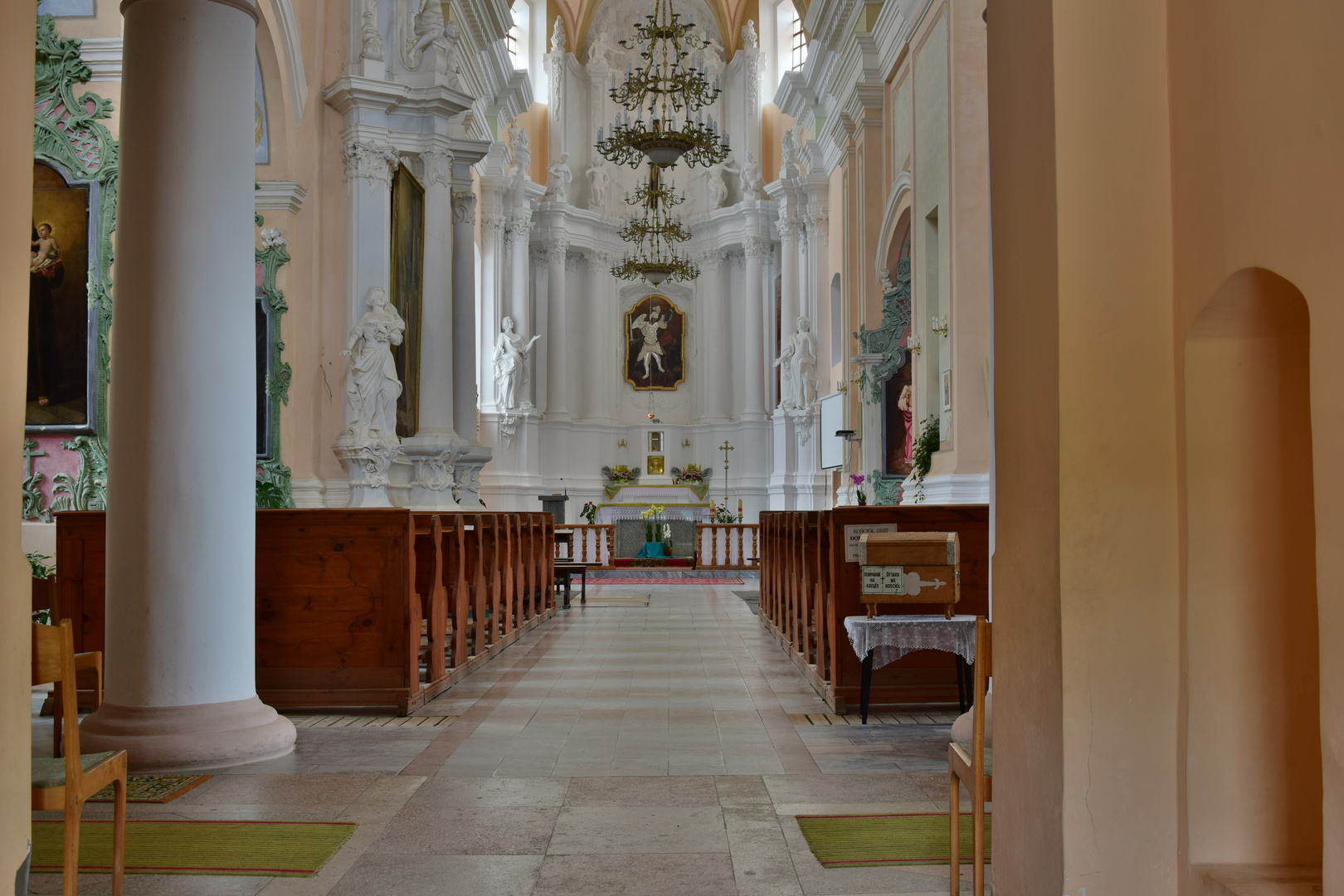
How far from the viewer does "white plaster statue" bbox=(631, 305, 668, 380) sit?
Result: 25.8 metres

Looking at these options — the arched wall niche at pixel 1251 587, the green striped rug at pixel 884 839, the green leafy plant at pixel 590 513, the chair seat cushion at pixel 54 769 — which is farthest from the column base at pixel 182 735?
the green leafy plant at pixel 590 513

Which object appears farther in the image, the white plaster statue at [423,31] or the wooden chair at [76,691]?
the white plaster statue at [423,31]

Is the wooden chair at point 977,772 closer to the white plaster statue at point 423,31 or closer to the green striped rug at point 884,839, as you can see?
the green striped rug at point 884,839

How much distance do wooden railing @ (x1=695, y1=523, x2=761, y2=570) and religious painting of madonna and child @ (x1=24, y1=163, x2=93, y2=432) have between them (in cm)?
1080

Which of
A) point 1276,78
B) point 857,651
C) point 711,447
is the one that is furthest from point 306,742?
point 711,447

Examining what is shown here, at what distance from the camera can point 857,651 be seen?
19.3 ft

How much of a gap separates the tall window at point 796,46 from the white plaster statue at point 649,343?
613cm

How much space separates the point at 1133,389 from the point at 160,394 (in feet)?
13.6

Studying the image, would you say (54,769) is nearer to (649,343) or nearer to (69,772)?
(69,772)

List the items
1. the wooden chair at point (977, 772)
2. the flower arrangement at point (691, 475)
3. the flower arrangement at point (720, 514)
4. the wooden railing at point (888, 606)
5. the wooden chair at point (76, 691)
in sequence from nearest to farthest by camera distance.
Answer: the wooden chair at point (977, 772) < the wooden chair at point (76, 691) < the wooden railing at point (888, 606) < the flower arrangement at point (720, 514) < the flower arrangement at point (691, 475)

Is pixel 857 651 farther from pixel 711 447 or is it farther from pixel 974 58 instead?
pixel 711 447

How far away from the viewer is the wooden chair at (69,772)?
9.93 ft

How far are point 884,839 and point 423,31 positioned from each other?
11.8 meters

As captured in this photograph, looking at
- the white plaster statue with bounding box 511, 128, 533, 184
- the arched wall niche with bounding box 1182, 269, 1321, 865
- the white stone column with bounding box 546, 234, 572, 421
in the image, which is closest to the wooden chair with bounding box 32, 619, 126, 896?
the arched wall niche with bounding box 1182, 269, 1321, 865
